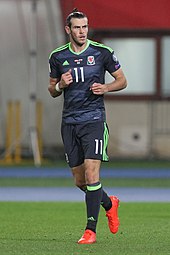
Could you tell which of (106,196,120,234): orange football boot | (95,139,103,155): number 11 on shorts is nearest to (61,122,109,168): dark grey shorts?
(95,139,103,155): number 11 on shorts

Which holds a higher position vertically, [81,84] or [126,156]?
[81,84]

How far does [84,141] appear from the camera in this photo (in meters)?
11.3

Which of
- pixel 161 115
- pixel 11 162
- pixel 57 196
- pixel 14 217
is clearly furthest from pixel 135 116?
pixel 14 217

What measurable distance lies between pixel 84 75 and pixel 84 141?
66cm

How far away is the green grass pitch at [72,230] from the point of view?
10.6m

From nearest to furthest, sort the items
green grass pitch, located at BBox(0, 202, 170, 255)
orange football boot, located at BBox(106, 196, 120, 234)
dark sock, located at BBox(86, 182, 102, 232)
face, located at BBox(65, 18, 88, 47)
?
green grass pitch, located at BBox(0, 202, 170, 255), face, located at BBox(65, 18, 88, 47), dark sock, located at BBox(86, 182, 102, 232), orange football boot, located at BBox(106, 196, 120, 234)

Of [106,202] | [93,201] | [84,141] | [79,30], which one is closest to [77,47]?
[79,30]

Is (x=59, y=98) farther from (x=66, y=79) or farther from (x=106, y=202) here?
(x=66, y=79)

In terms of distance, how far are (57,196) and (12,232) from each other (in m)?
5.87

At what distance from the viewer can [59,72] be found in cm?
1145

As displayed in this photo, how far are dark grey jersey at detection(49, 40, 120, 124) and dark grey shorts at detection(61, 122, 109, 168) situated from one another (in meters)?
0.07

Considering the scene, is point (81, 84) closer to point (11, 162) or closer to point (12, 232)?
point (12, 232)

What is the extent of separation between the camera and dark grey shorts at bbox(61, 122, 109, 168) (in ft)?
36.9

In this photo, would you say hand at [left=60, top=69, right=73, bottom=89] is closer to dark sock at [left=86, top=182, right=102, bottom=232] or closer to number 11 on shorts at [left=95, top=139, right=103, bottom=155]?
number 11 on shorts at [left=95, top=139, right=103, bottom=155]
